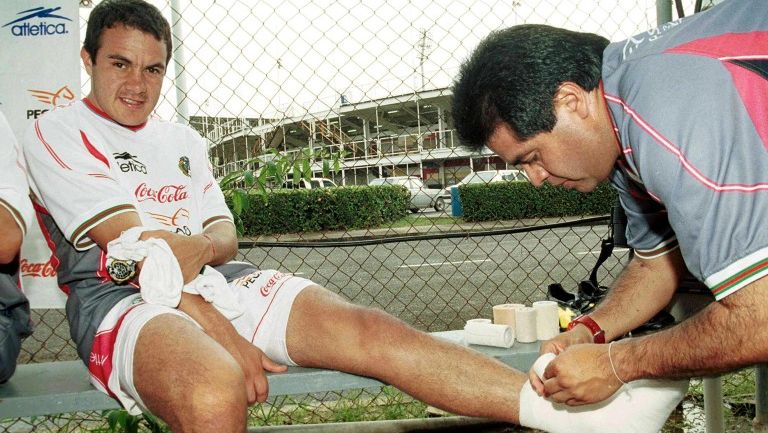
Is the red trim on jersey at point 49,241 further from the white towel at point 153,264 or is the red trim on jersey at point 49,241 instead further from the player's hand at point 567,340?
the player's hand at point 567,340

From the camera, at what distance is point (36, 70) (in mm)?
2400

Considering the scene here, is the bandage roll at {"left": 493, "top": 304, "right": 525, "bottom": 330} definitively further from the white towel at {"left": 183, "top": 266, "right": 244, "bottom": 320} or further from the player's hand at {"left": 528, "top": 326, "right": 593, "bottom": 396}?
the white towel at {"left": 183, "top": 266, "right": 244, "bottom": 320}

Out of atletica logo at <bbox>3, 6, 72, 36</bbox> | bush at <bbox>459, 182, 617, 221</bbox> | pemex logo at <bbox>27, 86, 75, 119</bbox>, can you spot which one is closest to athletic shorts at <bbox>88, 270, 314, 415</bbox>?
pemex logo at <bbox>27, 86, 75, 119</bbox>

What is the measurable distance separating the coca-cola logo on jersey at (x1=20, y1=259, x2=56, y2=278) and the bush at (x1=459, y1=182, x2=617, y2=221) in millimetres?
11469

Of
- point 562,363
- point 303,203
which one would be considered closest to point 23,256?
point 562,363

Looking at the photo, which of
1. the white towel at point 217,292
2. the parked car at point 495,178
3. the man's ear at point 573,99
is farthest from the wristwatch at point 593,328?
the parked car at point 495,178

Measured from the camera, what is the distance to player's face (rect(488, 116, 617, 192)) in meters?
1.53

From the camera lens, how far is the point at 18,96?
239 cm

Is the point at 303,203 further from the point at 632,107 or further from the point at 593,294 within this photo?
the point at 632,107

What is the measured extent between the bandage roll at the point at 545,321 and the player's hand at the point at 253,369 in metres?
0.79

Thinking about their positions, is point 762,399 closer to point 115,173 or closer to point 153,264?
point 153,264

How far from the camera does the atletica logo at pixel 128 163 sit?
206 centimetres

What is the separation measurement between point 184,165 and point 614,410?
57.2 inches

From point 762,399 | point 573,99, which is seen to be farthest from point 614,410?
point 762,399
